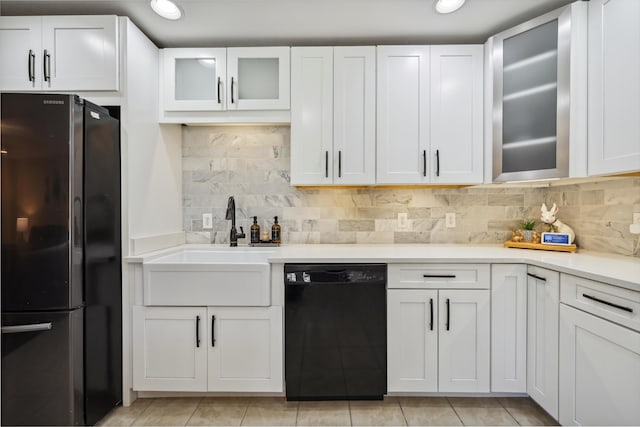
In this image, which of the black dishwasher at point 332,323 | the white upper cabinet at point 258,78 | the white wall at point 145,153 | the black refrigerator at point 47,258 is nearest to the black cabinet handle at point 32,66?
the black refrigerator at point 47,258

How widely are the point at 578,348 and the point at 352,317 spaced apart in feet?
3.58

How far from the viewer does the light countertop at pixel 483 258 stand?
1712 mm

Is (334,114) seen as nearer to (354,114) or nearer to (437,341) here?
(354,114)

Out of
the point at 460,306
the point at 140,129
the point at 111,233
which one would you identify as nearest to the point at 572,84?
the point at 460,306

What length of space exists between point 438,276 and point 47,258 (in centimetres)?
203

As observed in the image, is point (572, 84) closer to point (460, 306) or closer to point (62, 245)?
point (460, 306)

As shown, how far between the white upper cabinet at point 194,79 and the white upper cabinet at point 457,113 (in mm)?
1402

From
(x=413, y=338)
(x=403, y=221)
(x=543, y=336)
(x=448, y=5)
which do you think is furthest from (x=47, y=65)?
(x=543, y=336)

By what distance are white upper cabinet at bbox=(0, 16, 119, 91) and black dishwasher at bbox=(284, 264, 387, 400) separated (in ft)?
5.11

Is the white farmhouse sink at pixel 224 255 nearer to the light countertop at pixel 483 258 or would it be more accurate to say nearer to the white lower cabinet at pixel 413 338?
the light countertop at pixel 483 258

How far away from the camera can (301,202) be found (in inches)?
111

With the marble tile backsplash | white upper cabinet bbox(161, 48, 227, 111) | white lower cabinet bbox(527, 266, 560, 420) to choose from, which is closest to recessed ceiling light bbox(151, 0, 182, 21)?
white upper cabinet bbox(161, 48, 227, 111)

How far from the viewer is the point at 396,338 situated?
84.2 inches

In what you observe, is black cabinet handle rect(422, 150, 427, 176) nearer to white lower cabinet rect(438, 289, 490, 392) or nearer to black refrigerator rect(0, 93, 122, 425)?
white lower cabinet rect(438, 289, 490, 392)
